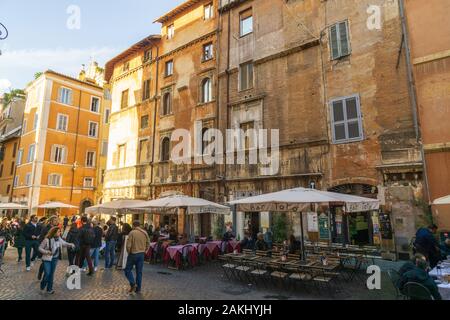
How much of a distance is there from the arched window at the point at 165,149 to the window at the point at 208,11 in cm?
875

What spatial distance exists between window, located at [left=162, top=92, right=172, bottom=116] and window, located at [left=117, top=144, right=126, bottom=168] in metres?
5.17

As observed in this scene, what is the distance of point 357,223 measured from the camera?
12.6 m

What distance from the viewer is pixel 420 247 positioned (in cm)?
823

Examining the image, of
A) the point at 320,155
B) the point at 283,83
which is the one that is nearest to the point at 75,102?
the point at 283,83

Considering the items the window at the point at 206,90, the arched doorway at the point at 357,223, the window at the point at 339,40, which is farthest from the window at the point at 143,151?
the window at the point at 339,40

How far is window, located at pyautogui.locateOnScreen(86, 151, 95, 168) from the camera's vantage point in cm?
3306

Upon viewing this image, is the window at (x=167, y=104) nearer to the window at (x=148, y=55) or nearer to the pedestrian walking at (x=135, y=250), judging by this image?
the window at (x=148, y=55)

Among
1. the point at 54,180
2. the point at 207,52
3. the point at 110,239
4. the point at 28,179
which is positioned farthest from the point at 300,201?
the point at 28,179

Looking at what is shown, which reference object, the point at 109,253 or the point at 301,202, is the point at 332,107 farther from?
the point at 109,253

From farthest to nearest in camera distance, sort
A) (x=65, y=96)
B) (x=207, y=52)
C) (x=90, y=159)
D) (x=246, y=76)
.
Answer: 1. (x=90, y=159)
2. (x=65, y=96)
3. (x=207, y=52)
4. (x=246, y=76)

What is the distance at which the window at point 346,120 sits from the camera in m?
13.0

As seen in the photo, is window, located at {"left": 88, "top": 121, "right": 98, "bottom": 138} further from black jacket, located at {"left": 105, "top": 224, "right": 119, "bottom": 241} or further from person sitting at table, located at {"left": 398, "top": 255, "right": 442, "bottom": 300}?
person sitting at table, located at {"left": 398, "top": 255, "right": 442, "bottom": 300}

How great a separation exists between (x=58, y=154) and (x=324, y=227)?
27.7 m

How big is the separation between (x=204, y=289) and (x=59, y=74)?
31179 mm
